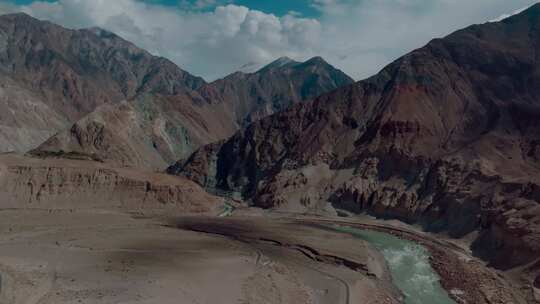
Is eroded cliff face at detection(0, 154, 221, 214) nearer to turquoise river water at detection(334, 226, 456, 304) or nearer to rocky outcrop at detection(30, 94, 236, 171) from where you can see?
rocky outcrop at detection(30, 94, 236, 171)

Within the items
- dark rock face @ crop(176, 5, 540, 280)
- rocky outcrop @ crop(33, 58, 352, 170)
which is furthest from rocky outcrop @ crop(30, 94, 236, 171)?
dark rock face @ crop(176, 5, 540, 280)

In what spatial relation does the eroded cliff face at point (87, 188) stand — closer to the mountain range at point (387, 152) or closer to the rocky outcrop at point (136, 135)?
the mountain range at point (387, 152)

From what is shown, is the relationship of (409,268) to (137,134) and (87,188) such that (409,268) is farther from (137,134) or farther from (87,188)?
(137,134)

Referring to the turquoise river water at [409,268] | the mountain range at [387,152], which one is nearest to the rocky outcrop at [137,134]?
the mountain range at [387,152]

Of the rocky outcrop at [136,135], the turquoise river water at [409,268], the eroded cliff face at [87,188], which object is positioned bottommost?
the turquoise river water at [409,268]

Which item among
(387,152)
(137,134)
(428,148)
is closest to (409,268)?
(387,152)
